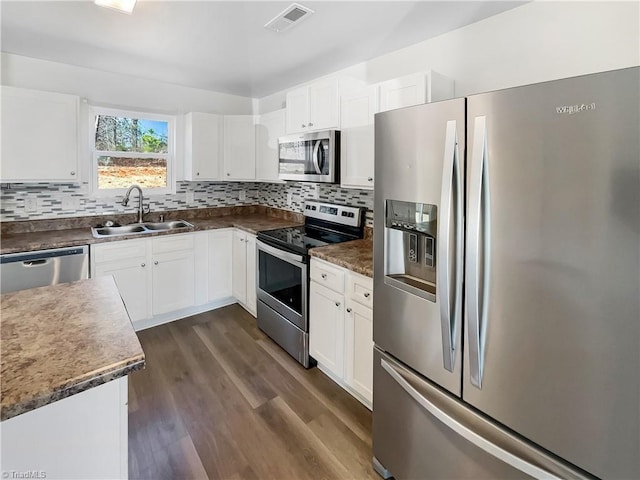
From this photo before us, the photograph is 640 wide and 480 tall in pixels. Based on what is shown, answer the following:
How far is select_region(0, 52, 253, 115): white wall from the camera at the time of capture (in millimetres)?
2877

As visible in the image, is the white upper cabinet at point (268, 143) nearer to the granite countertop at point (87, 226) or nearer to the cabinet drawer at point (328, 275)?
the granite countertop at point (87, 226)

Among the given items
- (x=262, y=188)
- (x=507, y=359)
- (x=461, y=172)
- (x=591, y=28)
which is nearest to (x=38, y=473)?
(x=507, y=359)

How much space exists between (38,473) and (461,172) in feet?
4.99

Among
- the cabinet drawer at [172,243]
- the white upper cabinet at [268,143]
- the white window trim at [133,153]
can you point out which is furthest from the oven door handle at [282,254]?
the white window trim at [133,153]

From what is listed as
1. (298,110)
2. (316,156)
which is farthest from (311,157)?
(298,110)

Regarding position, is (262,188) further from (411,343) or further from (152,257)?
(411,343)

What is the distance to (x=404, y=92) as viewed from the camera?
2.09m

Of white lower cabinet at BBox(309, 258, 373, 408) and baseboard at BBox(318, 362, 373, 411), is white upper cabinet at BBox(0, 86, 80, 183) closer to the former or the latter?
white lower cabinet at BBox(309, 258, 373, 408)

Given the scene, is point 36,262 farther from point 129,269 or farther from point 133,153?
point 133,153

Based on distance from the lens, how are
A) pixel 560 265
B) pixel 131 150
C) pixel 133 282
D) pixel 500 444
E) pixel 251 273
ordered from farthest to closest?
pixel 131 150 → pixel 251 273 → pixel 133 282 → pixel 500 444 → pixel 560 265

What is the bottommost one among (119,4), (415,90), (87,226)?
(87,226)

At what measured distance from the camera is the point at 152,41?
249cm

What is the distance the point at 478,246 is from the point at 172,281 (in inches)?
116

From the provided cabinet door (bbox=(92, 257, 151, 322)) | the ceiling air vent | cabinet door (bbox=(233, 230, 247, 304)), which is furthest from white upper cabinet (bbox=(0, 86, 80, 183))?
the ceiling air vent
